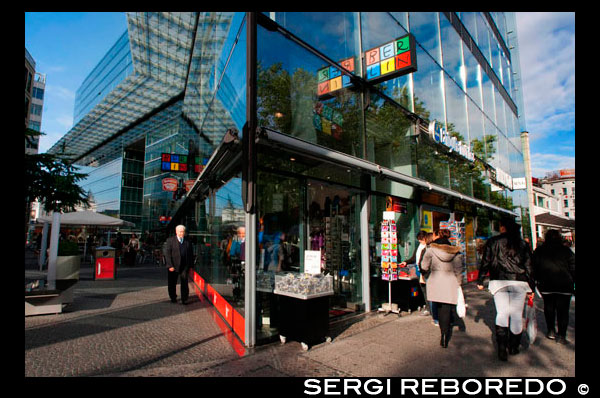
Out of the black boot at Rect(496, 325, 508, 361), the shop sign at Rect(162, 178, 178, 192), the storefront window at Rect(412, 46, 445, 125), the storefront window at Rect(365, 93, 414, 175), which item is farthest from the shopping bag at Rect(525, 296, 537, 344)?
the shop sign at Rect(162, 178, 178, 192)

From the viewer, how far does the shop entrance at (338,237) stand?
7.22 metres

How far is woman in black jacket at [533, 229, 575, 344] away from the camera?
17.9 ft

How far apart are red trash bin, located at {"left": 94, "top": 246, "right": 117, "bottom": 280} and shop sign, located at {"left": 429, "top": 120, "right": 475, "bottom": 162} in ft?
41.9

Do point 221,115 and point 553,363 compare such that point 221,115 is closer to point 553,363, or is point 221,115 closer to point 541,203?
point 553,363

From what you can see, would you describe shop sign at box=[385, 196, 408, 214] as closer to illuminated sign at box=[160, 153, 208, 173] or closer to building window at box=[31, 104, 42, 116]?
illuminated sign at box=[160, 153, 208, 173]

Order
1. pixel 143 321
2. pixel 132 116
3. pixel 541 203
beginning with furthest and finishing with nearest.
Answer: pixel 541 203
pixel 132 116
pixel 143 321

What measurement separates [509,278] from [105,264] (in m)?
13.4

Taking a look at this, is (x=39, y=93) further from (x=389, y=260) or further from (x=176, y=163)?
(x=389, y=260)

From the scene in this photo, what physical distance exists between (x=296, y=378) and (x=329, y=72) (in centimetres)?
644

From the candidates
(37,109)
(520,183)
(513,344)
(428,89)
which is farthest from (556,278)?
(37,109)

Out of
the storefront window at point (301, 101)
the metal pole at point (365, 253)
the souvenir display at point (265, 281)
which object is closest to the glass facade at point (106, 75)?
the storefront window at point (301, 101)

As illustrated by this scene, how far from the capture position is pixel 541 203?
5522cm

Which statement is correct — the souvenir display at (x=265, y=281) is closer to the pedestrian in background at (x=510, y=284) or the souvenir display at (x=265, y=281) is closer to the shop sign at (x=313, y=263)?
the shop sign at (x=313, y=263)
